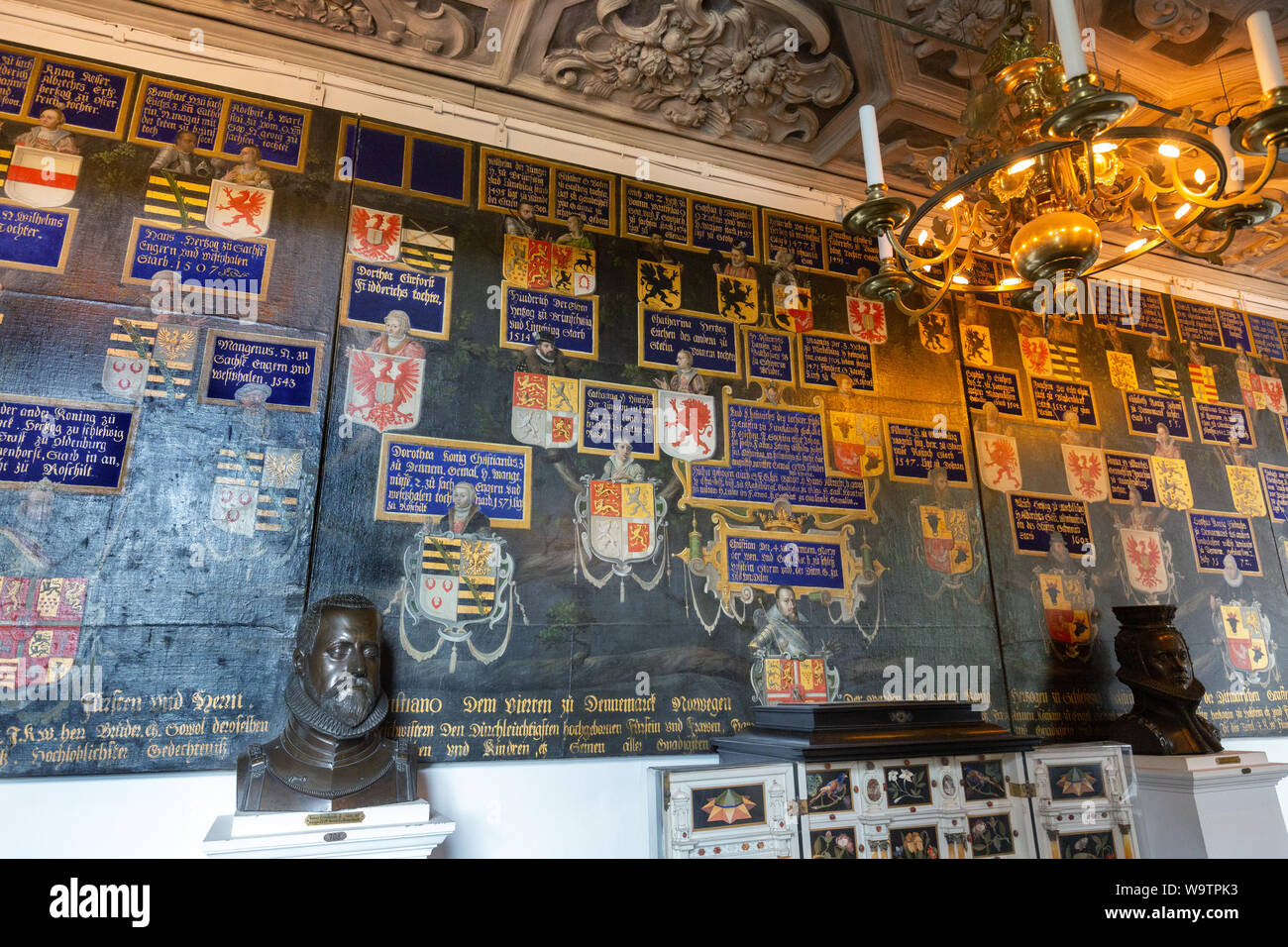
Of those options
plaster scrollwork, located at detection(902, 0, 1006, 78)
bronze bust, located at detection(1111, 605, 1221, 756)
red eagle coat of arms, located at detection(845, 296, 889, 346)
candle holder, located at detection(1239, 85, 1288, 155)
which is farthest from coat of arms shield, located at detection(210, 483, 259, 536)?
bronze bust, located at detection(1111, 605, 1221, 756)

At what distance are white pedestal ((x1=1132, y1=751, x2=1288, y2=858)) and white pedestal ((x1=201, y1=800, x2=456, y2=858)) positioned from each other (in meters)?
4.28

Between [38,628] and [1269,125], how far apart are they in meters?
5.33

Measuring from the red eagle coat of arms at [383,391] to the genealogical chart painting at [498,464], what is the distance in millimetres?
18

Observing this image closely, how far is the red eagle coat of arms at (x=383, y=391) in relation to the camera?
418 cm

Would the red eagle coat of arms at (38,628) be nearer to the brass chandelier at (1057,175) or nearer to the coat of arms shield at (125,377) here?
the coat of arms shield at (125,377)

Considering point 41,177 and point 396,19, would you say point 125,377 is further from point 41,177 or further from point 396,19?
point 396,19

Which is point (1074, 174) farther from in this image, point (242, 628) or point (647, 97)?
point (242, 628)

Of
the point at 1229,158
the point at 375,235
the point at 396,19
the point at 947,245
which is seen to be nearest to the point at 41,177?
the point at 375,235

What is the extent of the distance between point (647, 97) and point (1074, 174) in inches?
123

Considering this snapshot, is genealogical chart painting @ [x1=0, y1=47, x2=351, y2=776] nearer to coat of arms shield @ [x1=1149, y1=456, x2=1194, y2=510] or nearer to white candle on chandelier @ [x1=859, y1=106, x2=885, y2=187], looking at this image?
white candle on chandelier @ [x1=859, y1=106, x2=885, y2=187]

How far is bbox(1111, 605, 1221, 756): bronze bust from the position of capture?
4988 millimetres

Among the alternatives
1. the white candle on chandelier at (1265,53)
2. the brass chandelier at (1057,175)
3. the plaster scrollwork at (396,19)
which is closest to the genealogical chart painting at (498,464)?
the plaster scrollwork at (396,19)

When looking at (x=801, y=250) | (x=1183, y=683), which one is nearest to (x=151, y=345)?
(x=801, y=250)

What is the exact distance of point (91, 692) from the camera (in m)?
3.39
